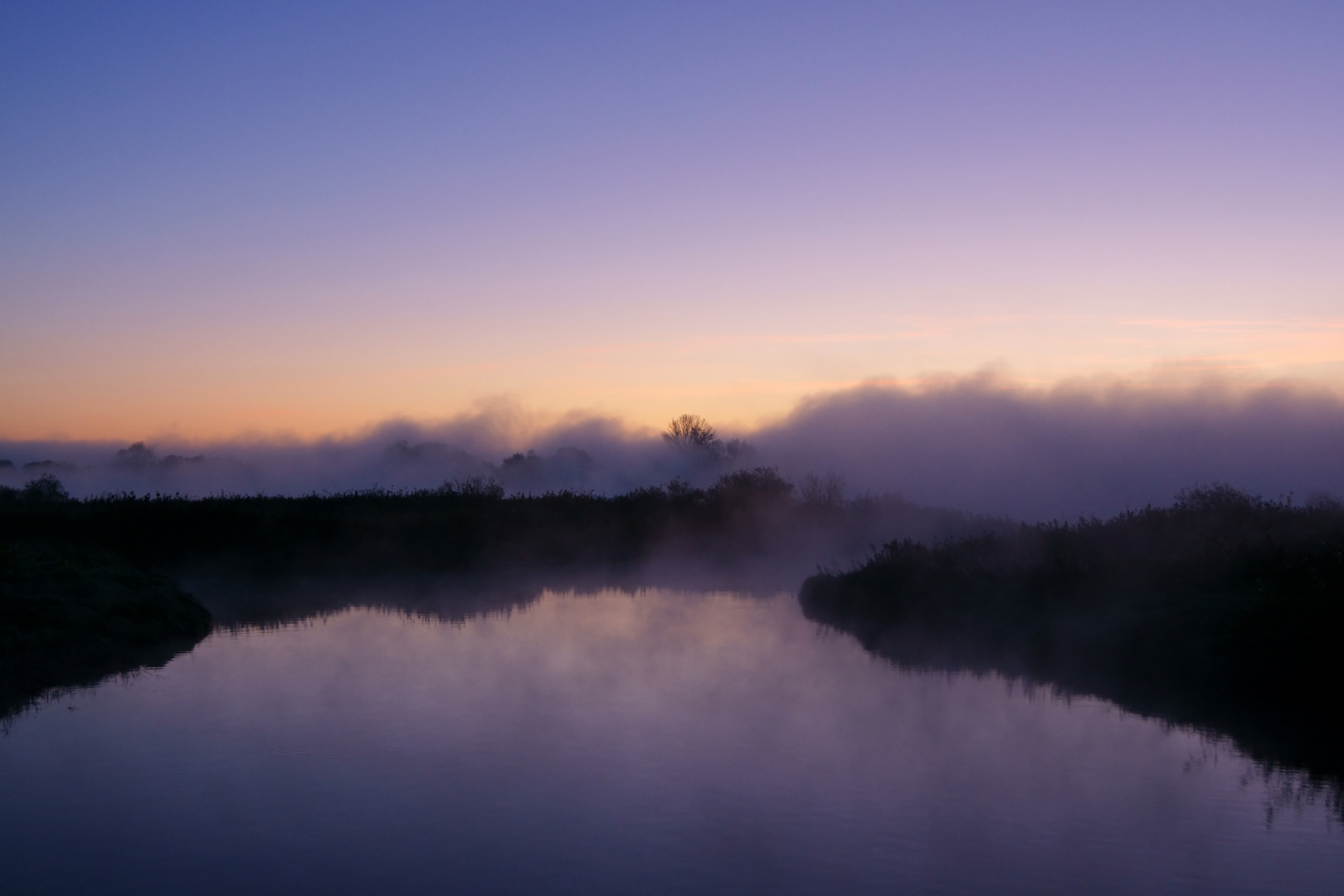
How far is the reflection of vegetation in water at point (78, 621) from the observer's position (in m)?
12.4

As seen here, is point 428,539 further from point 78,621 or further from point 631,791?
point 631,791

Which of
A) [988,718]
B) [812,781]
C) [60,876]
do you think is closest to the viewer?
[60,876]

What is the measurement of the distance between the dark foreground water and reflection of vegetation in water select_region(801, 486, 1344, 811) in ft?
3.68

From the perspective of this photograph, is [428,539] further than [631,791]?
Yes

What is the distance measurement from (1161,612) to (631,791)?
25.6 feet

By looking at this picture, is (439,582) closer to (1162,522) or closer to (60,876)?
(1162,522)

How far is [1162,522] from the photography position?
1530cm

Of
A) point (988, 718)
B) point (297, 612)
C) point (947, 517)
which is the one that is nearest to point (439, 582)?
point (297, 612)

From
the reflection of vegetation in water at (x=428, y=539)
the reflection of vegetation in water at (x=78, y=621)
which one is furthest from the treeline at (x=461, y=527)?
the reflection of vegetation in water at (x=78, y=621)

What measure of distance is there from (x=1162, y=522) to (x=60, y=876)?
47.9 ft

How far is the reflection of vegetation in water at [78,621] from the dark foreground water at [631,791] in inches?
39.8

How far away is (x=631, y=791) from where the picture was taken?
7539 millimetres

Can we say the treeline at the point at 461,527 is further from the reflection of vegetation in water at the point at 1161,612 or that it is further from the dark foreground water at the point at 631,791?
the dark foreground water at the point at 631,791

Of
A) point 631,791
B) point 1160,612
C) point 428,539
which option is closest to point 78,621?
point 631,791
